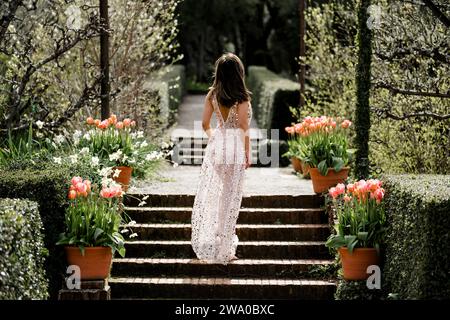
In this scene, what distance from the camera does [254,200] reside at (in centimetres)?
1093

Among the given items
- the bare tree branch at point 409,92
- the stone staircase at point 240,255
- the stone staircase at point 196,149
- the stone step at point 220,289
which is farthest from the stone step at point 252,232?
the stone staircase at point 196,149

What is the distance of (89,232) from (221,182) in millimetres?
1546

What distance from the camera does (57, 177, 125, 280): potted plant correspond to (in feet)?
27.5

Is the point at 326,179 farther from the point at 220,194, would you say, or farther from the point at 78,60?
the point at 78,60

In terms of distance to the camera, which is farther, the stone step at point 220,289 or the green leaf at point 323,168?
the green leaf at point 323,168

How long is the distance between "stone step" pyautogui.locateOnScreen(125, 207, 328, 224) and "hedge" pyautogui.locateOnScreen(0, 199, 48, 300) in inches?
117

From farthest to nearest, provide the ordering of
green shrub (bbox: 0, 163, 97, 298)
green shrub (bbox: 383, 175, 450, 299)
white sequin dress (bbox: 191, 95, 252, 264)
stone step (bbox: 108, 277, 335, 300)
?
white sequin dress (bbox: 191, 95, 252, 264) → stone step (bbox: 108, 277, 335, 300) → green shrub (bbox: 0, 163, 97, 298) → green shrub (bbox: 383, 175, 450, 299)

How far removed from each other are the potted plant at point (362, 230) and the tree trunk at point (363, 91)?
4.95 ft

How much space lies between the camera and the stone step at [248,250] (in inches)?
387

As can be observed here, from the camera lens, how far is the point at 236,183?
928 cm

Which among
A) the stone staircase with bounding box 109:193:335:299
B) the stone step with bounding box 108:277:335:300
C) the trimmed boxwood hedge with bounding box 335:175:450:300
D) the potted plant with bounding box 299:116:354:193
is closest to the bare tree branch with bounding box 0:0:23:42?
the stone staircase with bounding box 109:193:335:299

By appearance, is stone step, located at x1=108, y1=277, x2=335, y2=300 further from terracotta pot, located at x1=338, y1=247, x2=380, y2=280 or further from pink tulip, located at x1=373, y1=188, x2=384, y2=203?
pink tulip, located at x1=373, y1=188, x2=384, y2=203

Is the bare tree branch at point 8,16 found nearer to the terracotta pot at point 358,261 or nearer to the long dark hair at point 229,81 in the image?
the long dark hair at point 229,81

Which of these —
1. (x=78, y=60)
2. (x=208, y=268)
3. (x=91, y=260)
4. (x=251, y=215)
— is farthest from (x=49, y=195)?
(x=78, y=60)
